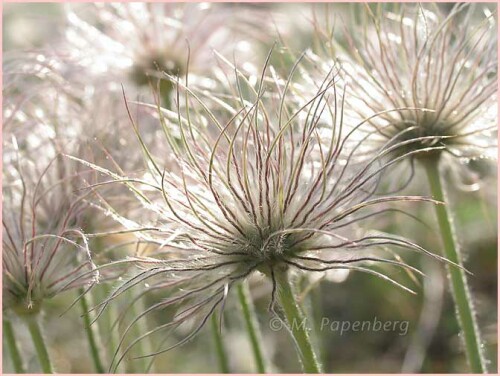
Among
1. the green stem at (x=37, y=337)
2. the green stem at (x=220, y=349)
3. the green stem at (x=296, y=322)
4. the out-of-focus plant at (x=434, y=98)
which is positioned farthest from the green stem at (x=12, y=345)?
the out-of-focus plant at (x=434, y=98)

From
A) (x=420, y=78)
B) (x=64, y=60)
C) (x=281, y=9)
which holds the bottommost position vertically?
(x=420, y=78)

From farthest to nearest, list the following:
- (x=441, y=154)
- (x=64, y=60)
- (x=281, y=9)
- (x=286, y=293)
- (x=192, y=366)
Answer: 1. (x=281, y=9)
2. (x=192, y=366)
3. (x=64, y=60)
4. (x=441, y=154)
5. (x=286, y=293)

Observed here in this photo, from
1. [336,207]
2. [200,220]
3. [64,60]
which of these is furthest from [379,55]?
[64,60]

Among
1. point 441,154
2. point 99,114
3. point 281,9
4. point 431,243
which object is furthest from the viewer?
point 281,9

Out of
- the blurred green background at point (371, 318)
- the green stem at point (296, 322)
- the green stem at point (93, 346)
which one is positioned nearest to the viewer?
the green stem at point (296, 322)

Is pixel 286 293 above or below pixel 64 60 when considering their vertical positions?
below

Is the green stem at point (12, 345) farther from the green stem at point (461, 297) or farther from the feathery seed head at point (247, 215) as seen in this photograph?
the green stem at point (461, 297)

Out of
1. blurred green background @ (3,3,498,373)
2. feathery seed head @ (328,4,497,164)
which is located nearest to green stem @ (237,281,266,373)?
feathery seed head @ (328,4,497,164)

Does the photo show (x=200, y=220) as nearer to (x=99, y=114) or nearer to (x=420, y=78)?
(x=420, y=78)

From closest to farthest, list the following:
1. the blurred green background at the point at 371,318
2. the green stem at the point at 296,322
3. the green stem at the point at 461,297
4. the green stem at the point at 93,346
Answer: the green stem at the point at 296,322, the green stem at the point at 461,297, the green stem at the point at 93,346, the blurred green background at the point at 371,318

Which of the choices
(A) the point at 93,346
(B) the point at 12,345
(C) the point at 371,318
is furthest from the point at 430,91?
(C) the point at 371,318

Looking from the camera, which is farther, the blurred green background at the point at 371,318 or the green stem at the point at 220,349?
the blurred green background at the point at 371,318
